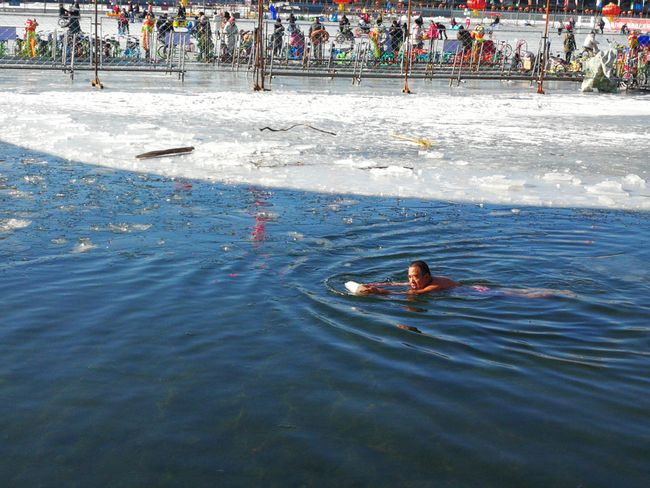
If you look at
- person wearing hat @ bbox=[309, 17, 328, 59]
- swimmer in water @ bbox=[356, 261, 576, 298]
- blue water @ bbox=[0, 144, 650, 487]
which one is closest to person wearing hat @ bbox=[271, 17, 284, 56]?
person wearing hat @ bbox=[309, 17, 328, 59]

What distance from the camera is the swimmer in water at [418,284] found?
26.9 ft

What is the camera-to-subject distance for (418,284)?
27.0ft

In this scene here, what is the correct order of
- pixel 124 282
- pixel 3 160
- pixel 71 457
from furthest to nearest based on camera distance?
pixel 3 160
pixel 124 282
pixel 71 457

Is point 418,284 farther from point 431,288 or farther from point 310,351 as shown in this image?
point 310,351

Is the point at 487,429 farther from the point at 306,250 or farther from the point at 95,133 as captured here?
the point at 95,133

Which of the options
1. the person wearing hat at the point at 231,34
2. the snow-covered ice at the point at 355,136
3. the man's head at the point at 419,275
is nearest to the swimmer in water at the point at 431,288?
the man's head at the point at 419,275

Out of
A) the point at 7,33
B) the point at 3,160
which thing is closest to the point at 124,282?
the point at 3,160

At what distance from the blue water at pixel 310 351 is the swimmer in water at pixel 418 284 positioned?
0.42 feet

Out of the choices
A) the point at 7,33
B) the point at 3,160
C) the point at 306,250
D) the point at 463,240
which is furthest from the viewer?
the point at 7,33

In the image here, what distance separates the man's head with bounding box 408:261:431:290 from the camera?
8.20 m

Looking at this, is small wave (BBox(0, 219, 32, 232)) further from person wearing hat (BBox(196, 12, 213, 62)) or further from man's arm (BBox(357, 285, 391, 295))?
person wearing hat (BBox(196, 12, 213, 62))

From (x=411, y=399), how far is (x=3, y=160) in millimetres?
9790

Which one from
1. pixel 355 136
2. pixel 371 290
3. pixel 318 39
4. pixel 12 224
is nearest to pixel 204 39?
pixel 318 39

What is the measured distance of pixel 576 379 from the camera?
21.3ft
